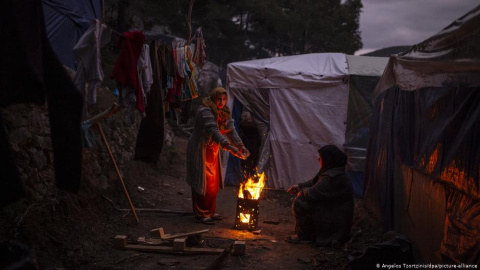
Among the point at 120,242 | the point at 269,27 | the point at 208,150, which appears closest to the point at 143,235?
the point at 120,242

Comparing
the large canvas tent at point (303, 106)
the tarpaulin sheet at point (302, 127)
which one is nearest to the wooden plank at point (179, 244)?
the large canvas tent at point (303, 106)

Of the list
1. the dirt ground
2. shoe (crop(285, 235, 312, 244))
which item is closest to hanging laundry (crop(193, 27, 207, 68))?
the dirt ground

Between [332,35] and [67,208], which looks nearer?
[67,208]

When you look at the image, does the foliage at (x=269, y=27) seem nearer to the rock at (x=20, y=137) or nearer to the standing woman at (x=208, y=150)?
the standing woman at (x=208, y=150)

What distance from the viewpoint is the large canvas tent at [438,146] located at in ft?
9.89

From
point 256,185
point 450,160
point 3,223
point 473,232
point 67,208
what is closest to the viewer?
point 473,232

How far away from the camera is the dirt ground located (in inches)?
166

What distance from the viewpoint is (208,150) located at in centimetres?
620

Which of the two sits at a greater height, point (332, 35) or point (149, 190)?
point (332, 35)

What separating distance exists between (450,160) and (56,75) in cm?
306

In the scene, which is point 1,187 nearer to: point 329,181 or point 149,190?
point 329,181

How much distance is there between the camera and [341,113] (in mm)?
8812

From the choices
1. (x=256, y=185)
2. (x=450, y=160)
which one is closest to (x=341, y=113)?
(x=256, y=185)

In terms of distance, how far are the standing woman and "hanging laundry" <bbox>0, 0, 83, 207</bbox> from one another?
10.5 ft
